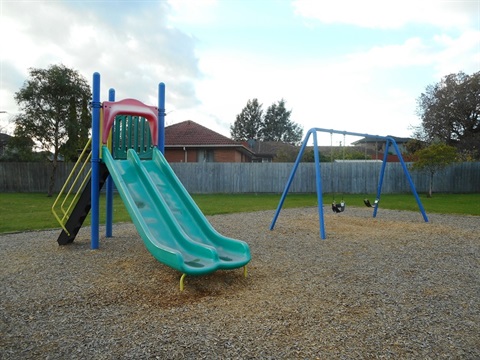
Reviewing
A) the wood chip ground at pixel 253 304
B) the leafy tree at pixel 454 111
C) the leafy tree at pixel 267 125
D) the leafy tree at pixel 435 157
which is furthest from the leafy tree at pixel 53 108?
the leafy tree at pixel 267 125

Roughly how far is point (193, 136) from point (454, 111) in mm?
22453

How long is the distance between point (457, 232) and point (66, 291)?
8.57 meters

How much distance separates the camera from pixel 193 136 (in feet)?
98.6

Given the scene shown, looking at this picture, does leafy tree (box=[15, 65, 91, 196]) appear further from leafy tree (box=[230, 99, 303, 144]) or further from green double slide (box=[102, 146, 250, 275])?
leafy tree (box=[230, 99, 303, 144])

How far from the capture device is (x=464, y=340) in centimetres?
328

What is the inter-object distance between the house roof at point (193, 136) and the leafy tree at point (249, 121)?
90.8ft

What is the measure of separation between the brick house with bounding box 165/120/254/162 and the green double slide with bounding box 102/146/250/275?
2203 cm

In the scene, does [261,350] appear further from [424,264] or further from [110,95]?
→ [110,95]

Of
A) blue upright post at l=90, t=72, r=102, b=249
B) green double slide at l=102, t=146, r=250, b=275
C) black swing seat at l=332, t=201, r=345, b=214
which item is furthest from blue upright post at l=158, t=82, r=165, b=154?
black swing seat at l=332, t=201, r=345, b=214

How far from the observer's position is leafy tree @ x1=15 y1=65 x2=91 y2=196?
20.4m

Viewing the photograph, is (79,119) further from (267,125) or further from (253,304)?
(267,125)

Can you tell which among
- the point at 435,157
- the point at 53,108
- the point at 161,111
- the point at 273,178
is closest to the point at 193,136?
the point at 273,178

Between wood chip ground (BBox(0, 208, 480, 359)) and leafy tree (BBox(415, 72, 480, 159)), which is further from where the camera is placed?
leafy tree (BBox(415, 72, 480, 159))

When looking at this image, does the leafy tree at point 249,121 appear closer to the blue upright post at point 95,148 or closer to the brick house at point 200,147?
the brick house at point 200,147
